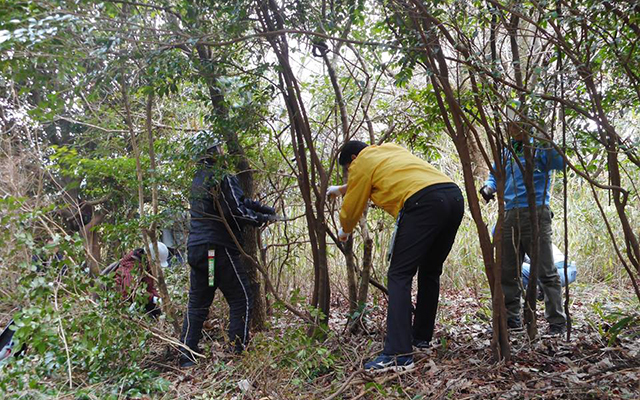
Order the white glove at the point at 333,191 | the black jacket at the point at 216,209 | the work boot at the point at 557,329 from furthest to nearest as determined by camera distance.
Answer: the black jacket at the point at 216,209, the white glove at the point at 333,191, the work boot at the point at 557,329

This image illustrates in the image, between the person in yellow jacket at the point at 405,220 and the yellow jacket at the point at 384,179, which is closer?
the person in yellow jacket at the point at 405,220

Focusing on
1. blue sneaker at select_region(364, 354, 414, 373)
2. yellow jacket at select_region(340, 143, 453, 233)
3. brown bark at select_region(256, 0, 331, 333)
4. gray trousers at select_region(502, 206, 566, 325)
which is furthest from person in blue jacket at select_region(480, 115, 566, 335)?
brown bark at select_region(256, 0, 331, 333)

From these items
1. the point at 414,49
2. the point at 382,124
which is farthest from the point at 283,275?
the point at 414,49

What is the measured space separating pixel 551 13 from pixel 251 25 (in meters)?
1.80

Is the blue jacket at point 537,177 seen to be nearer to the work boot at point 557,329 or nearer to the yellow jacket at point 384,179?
the yellow jacket at point 384,179

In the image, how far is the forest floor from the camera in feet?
8.86

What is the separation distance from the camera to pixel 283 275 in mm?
5473

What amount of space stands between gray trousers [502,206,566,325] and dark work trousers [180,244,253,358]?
77.2 inches

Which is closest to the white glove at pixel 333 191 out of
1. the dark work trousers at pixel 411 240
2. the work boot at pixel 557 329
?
the dark work trousers at pixel 411 240

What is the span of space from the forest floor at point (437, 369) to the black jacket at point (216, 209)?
2.77 ft

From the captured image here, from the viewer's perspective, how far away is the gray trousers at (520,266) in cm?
377

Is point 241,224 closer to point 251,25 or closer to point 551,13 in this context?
point 251,25

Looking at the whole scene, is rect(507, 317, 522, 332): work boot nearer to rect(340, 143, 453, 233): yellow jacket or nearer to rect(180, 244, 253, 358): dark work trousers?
rect(340, 143, 453, 233): yellow jacket

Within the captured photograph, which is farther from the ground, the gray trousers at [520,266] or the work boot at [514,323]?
the gray trousers at [520,266]
